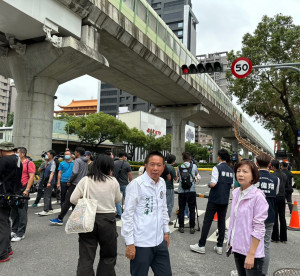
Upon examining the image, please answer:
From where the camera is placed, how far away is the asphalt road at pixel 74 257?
4.06 meters

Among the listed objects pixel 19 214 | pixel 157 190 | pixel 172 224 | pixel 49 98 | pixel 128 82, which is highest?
pixel 128 82

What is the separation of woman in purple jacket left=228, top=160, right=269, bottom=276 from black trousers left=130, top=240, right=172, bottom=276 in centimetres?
69

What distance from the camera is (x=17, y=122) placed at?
1538 centimetres

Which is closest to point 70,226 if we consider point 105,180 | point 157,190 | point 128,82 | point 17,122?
point 105,180

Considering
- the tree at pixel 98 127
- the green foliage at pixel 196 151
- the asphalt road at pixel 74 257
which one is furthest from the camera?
the green foliage at pixel 196 151

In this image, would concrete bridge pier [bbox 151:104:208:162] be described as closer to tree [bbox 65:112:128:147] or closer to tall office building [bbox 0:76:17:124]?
tree [bbox 65:112:128:147]

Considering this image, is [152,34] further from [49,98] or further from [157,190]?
[157,190]

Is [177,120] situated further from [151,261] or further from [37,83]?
[151,261]

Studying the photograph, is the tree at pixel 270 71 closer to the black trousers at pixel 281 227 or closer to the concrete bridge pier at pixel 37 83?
the concrete bridge pier at pixel 37 83

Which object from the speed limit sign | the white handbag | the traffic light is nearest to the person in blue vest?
the white handbag

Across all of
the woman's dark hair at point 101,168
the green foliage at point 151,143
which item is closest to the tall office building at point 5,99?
the green foliage at point 151,143

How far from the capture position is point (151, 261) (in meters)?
2.64

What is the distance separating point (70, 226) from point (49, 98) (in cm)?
1397

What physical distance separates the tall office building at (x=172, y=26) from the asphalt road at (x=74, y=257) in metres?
89.6
